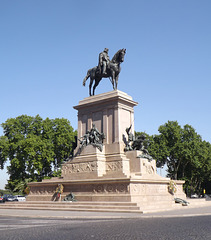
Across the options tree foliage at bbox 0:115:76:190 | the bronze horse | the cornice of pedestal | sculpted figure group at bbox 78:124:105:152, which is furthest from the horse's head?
tree foliage at bbox 0:115:76:190

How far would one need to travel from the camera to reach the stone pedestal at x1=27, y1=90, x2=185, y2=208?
20.3 meters

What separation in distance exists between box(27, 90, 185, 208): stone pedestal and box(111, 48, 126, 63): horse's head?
3.16 meters

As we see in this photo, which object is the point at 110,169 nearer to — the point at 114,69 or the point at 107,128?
the point at 107,128

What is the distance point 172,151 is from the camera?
50.7 metres

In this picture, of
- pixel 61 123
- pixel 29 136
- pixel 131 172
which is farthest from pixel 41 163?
pixel 131 172

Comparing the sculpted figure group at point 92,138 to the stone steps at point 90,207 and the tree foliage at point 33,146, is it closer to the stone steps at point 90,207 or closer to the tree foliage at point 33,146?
the stone steps at point 90,207

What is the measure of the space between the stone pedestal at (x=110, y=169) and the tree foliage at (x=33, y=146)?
1883cm

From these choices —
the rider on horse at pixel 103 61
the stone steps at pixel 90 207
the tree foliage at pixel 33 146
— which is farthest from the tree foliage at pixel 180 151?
the stone steps at pixel 90 207

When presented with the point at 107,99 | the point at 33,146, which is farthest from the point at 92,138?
Result: the point at 33,146

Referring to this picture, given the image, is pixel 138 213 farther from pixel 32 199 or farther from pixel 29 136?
pixel 29 136

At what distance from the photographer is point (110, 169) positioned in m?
23.5

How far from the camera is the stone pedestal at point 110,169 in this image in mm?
20312

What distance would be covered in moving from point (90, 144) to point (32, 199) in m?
7.01

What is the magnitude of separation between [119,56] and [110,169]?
10098 millimetres
